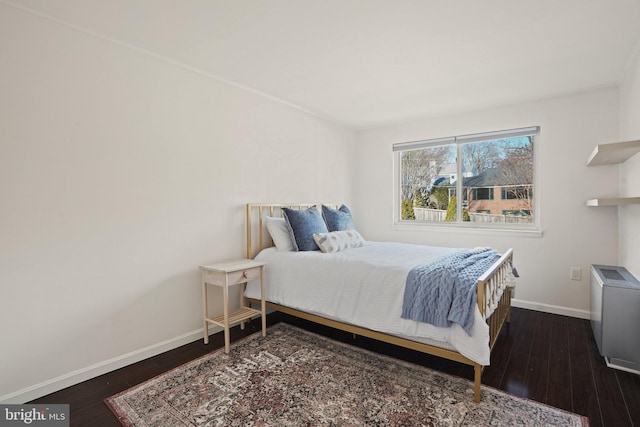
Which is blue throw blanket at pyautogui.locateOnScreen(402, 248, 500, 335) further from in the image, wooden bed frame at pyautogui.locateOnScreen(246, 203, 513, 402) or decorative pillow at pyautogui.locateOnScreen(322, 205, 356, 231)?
decorative pillow at pyautogui.locateOnScreen(322, 205, 356, 231)

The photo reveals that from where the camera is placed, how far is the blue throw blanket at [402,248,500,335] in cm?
198

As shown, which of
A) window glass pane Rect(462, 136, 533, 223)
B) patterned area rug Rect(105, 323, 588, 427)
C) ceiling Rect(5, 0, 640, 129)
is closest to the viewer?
patterned area rug Rect(105, 323, 588, 427)

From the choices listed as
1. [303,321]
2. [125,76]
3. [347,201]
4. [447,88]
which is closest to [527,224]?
[447,88]

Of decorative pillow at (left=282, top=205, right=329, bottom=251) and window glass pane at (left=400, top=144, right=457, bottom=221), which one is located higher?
window glass pane at (left=400, top=144, right=457, bottom=221)

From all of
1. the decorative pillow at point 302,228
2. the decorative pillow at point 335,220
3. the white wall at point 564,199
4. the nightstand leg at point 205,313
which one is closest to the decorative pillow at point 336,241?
the decorative pillow at point 302,228

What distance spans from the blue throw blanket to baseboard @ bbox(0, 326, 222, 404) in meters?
1.90

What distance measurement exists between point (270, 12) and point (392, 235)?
→ 341 centimetres

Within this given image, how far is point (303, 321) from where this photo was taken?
3.33m

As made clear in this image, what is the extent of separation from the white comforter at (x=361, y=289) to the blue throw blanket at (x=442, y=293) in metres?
0.06

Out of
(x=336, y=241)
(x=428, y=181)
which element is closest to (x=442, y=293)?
(x=336, y=241)

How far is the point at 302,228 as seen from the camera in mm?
3283

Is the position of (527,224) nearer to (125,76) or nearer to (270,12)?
(270,12)

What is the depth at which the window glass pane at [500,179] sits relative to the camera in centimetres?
377

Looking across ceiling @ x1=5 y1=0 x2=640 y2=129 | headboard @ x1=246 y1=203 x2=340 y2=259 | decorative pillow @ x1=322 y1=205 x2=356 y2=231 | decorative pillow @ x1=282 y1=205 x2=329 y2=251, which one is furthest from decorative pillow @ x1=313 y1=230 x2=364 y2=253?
ceiling @ x1=5 y1=0 x2=640 y2=129
